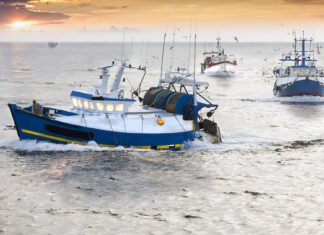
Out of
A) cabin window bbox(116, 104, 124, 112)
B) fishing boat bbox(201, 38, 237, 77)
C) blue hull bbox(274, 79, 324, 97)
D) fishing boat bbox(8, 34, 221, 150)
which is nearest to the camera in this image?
fishing boat bbox(8, 34, 221, 150)

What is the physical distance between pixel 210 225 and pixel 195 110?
62.2 feet

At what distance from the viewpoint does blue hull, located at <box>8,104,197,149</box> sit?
3872cm

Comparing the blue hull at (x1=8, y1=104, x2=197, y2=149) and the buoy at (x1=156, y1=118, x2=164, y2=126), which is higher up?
the buoy at (x1=156, y1=118, x2=164, y2=126)

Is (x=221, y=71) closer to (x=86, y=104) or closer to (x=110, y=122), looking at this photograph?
(x=86, y=104)

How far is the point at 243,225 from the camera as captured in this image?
24.3m

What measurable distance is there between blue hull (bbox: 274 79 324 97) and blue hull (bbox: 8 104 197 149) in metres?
49.5

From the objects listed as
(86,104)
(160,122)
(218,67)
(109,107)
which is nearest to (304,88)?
(160,122)

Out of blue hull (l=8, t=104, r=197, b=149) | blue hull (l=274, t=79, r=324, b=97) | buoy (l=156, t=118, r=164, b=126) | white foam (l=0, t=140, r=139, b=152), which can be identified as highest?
blue hull (l=274, t=79, r=324, b=97)

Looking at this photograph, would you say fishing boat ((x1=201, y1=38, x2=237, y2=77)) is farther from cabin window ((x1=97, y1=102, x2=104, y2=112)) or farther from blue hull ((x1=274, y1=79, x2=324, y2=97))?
cabin window ((x1=97, y1=102, x2=104, y2=112))

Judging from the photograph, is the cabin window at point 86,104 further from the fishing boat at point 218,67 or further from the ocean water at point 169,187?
the fishing boat at point 218,67

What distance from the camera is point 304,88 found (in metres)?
84.2

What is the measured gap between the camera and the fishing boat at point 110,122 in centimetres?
3891

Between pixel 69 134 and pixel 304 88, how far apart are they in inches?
2189

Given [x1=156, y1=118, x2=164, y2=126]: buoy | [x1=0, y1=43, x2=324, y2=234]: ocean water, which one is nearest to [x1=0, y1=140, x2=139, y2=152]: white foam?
[x1=0, y1=43, x2=324, y2=234]: ocean water
